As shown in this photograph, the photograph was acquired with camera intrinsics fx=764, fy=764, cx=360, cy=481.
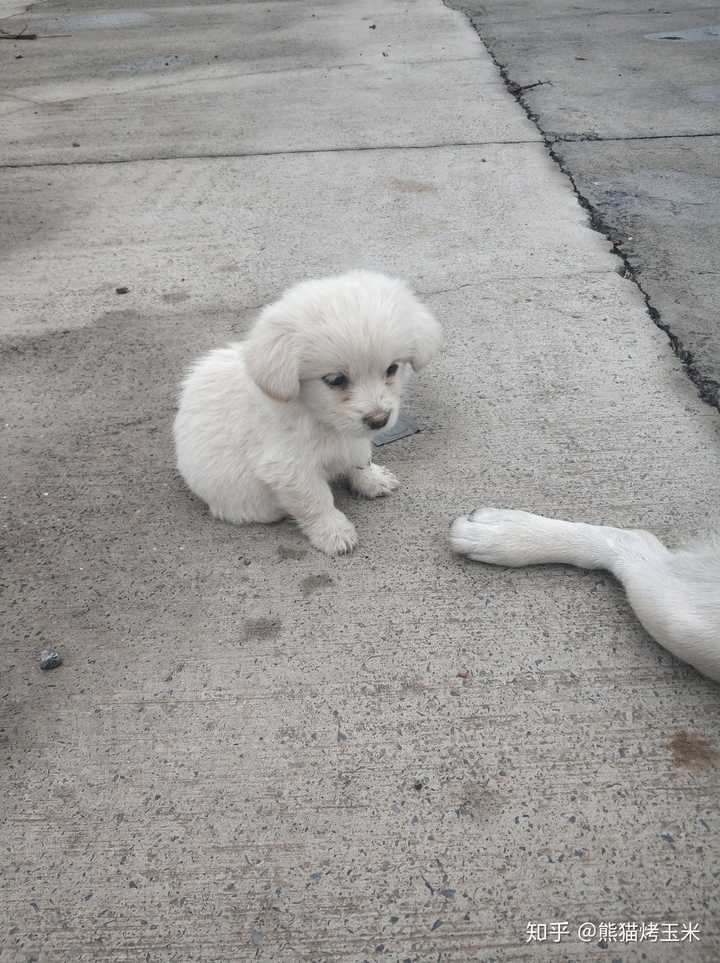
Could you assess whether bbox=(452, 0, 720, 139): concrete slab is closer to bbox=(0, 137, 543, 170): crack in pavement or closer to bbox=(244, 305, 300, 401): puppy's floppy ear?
bbox=(0, 137, 543, 170): crack in pavement

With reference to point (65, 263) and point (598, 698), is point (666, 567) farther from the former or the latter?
point (65, 263)

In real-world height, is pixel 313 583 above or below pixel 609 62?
below

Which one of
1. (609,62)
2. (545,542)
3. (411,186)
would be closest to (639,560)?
(545,542)

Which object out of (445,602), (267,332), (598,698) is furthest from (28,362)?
(598,698)

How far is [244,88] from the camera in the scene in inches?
281

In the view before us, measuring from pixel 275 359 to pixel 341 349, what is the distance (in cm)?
19

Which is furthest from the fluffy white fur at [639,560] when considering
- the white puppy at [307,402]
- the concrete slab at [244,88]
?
the concrete slab at [244,88]

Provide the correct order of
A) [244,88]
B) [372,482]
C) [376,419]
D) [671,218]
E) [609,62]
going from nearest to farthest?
[376,419], [372,482], [671,218], [244,88], [609,62]

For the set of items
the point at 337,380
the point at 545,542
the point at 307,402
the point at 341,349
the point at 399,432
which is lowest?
the point at 399,432

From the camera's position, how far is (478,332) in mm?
3650

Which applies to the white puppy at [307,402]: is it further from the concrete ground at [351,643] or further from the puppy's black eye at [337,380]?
the concrete ground at [351,643]

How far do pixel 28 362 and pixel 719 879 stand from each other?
3314mm

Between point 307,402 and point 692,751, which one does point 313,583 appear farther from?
point 692,751

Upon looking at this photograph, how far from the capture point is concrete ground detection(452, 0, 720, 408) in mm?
3844
